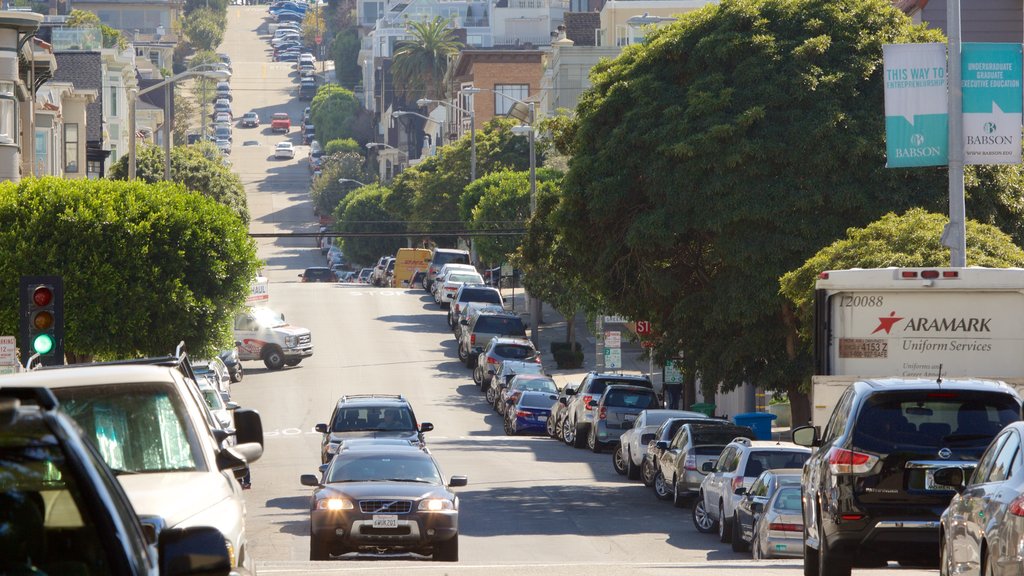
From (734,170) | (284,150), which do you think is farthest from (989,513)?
(284,150)

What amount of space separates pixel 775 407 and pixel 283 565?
93.8ft

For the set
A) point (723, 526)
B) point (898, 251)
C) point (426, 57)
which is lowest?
point (723, 526)

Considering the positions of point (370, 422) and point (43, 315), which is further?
point (370, 422)

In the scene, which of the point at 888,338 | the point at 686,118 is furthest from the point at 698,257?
the point at 888,338

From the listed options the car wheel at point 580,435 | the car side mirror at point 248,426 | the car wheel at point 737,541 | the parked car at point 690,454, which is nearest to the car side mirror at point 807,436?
the car side mirror at point 248,426

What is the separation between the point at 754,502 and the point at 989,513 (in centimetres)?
1209

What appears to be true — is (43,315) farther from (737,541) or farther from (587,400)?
(587,400)

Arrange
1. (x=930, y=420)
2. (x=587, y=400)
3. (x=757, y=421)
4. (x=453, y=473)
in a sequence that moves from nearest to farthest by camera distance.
→ 1. (x=930, y=420)
2. (x=453, y=473)
3. (x=757, y=421)
4. (x=587, y=400)

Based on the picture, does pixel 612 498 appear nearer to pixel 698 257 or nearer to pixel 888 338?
pixel 698 257

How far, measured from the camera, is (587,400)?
130 ft

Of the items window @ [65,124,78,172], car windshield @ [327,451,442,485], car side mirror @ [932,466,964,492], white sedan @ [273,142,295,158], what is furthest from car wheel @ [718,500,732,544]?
white sedan @ [273,142,295,158]

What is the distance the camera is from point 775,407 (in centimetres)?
4434

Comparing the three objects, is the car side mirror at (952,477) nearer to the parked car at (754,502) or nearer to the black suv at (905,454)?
the black suv at (905,454)

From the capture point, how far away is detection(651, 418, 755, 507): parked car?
28328 millimetres
